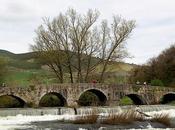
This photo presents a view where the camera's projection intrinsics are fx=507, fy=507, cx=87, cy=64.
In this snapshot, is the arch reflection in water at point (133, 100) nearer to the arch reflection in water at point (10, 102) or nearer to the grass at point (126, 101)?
the grass at point (126, 101)

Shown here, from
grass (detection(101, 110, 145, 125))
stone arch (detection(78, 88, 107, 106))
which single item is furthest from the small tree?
grass (detection(101, 110, 145, 125))

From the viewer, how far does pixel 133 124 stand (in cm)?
3650

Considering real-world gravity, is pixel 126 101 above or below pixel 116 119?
above

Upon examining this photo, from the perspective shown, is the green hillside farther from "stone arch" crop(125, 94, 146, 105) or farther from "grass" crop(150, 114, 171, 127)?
"grass" crop(150, 114, 171, 127)

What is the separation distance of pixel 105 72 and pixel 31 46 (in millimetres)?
11416

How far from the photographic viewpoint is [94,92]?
2596 inches

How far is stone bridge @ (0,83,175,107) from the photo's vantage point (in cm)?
5731

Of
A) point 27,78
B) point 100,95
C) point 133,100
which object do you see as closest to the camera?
point 100,95

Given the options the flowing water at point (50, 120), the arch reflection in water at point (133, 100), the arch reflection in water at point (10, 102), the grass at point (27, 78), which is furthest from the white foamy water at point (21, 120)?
the arch reflection in water at point (133, 100)

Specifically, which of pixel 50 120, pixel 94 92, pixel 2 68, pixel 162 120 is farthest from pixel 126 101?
pixel 162 120

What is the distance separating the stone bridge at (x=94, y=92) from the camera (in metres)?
57.3

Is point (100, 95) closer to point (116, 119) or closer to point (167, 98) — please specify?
point (167, 98)

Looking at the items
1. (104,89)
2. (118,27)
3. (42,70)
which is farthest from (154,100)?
(42,70)

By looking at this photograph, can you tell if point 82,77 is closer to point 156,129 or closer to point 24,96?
point 24,96
